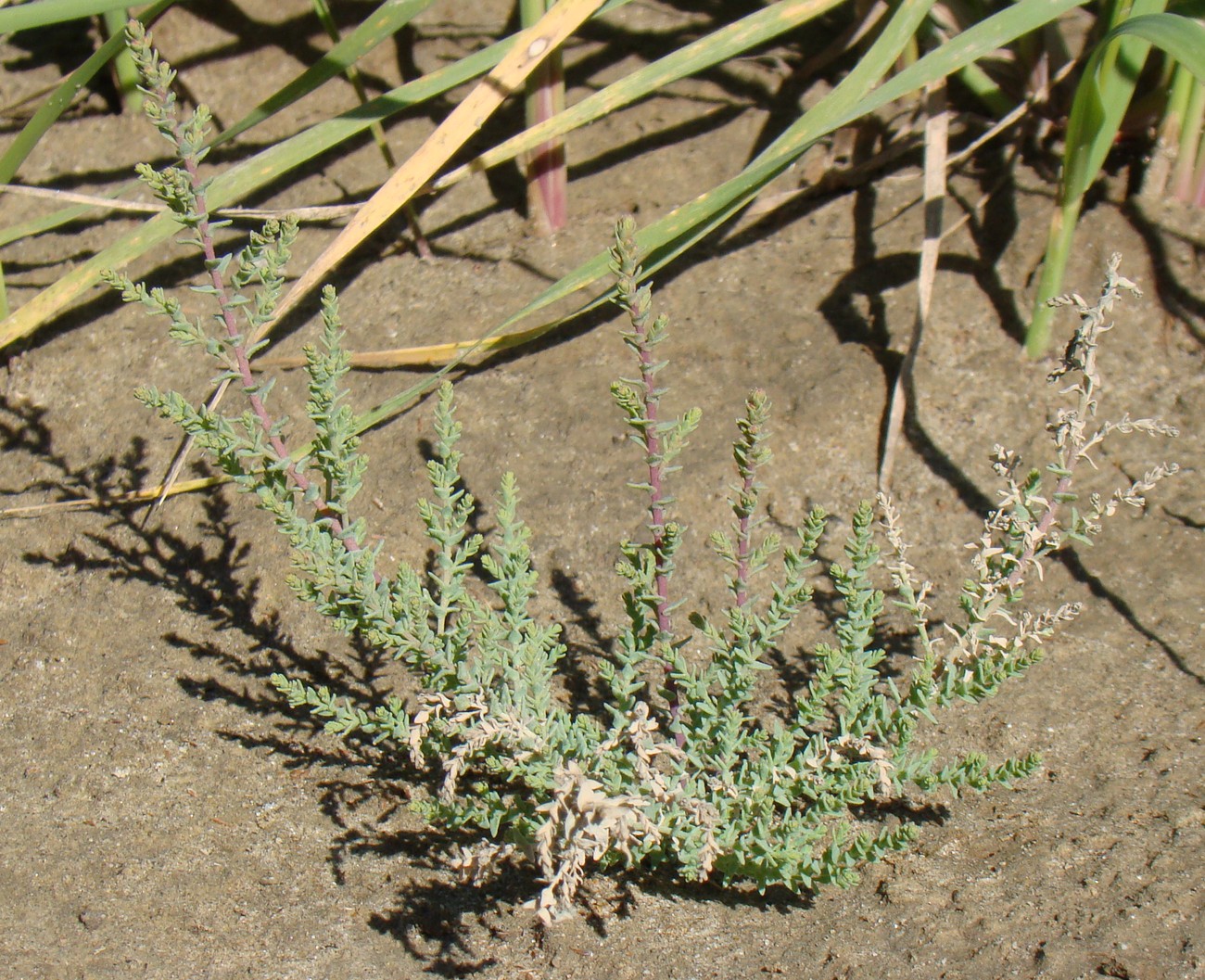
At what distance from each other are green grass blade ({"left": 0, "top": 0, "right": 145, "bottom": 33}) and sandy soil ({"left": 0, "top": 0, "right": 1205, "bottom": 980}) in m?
0.56

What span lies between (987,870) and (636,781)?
0.40 meters

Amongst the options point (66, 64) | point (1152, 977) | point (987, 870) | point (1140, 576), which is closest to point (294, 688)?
point (987, 870)

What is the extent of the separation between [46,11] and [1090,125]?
147 centimetres

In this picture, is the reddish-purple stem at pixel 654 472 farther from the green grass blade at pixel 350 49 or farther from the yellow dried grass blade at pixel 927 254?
the green grass blade at pixel 350 49

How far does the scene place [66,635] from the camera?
158 cm

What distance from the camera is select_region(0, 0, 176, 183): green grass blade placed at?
1715 mm

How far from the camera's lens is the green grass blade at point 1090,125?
5.04 feet

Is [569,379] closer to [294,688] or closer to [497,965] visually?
[294,688]

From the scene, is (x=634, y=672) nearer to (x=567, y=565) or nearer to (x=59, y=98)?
(x=567, y=565)

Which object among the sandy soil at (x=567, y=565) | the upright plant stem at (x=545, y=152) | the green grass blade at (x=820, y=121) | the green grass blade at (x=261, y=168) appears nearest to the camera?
the sandy soil at (x=567, y=565)

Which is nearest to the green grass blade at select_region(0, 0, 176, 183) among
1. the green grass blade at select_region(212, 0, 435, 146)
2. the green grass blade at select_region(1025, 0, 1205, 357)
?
the green grass blade at select_region(212, 0, 435, 146)

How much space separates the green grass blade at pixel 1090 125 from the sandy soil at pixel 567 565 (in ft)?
0.41

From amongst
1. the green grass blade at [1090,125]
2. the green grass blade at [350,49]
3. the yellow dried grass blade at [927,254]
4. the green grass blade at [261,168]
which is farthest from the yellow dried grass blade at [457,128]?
the green grass blade at [1090,125]

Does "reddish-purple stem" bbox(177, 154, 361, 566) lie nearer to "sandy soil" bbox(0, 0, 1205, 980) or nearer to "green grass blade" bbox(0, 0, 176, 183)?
"sandy soil" bbox(0, 0, 1205, 980)
